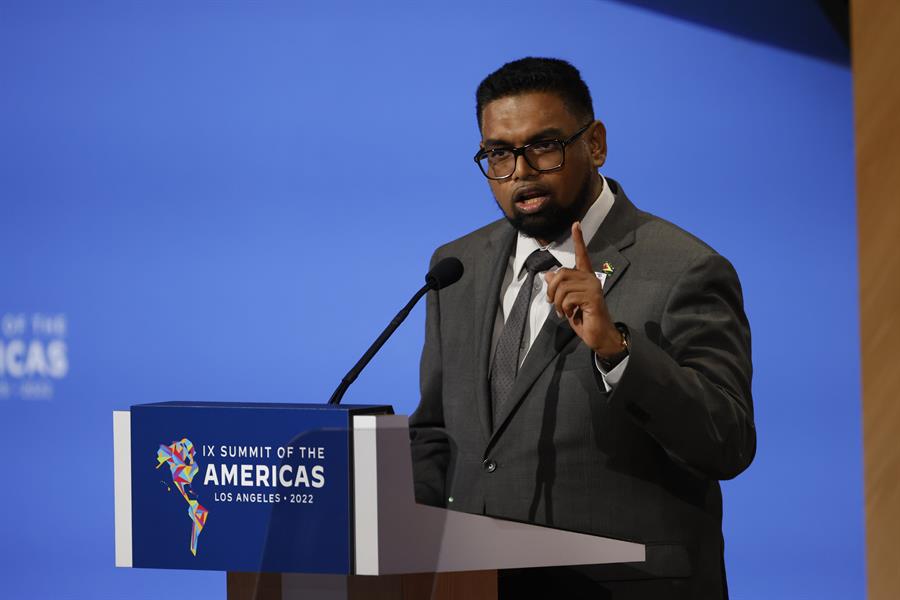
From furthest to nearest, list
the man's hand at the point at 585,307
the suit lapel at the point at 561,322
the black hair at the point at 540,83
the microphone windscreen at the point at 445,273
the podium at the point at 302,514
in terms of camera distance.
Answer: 1. the black hair at the point at 540,83
2. the suit lapel at the point at 561,322
3. the microphone windscreen at the point at 445,273
4. the man's hand at the point at 585,307
5. the podium at the point at 302,514

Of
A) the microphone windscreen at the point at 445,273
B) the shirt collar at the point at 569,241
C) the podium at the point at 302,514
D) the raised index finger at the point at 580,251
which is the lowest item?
the podium at the point at 302,514

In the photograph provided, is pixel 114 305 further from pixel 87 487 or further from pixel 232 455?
pixel 232 455

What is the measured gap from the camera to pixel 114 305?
167 inches

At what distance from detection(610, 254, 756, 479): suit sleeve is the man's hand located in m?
0.04

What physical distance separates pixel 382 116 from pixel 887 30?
1.70 meters

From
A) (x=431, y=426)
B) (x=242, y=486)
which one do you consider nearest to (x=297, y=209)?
(x=431, y=426)

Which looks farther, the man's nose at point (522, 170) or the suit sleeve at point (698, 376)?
the man's nose at point (522, 170)

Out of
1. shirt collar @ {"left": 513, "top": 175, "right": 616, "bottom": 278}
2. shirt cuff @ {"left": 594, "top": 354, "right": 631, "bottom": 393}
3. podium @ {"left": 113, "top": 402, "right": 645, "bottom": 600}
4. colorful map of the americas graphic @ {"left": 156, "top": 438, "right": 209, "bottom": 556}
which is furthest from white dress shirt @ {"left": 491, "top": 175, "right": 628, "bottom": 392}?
colorful map of the americas graphic @ {"left": 156, "top": 438, "right": 209, "bottom": 556}

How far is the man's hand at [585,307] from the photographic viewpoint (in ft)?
6.15

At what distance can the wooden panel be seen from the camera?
2.87 m

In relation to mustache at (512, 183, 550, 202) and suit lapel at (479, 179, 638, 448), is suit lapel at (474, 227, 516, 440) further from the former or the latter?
mustache at (512, 183, 550, 202)

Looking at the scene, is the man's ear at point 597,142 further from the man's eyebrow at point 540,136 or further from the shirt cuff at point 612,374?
the shirt cuff at point 612,374

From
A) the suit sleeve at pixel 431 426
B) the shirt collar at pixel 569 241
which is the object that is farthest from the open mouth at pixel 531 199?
the suit sleeve at pixel 431 426

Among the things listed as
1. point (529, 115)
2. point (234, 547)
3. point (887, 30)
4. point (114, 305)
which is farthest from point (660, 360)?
point (114, 305)
